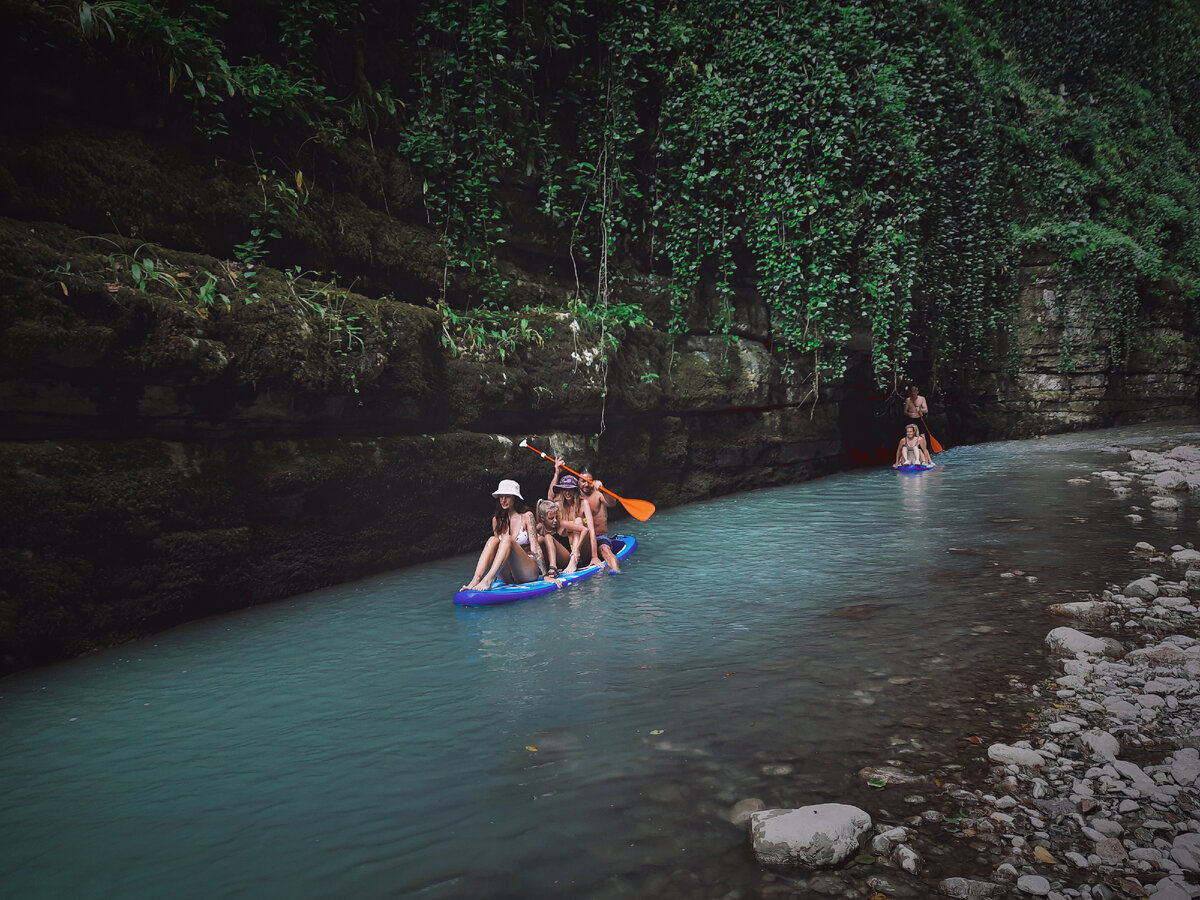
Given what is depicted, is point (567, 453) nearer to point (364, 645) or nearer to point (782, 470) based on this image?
point (364, 645)

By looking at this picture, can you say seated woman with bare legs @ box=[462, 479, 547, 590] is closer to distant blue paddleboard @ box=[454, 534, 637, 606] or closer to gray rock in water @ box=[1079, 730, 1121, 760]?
distant blue paddleboard @ box=[454, 534, 637, 606]

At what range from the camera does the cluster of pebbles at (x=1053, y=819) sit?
1975 millimetres

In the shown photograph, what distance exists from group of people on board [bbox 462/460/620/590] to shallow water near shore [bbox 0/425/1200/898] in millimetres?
431

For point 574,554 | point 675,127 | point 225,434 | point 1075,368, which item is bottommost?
point 574,554

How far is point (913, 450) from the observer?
46.2 feet

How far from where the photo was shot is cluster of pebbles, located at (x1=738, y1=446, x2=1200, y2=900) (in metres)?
1.97

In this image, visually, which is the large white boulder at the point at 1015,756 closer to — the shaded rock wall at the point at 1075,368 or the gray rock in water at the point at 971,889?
the gray rock in water at the point at 971,889

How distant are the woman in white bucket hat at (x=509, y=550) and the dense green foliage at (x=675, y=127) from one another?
3355 millimetres

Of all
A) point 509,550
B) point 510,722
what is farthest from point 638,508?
point 510,722

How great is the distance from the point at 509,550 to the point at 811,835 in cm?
439

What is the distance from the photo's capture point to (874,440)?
1565 cm

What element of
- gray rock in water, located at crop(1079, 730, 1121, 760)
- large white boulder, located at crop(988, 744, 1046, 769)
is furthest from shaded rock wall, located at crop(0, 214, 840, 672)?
gray rock in water, located at crop(1079, 730, 1121, 760)

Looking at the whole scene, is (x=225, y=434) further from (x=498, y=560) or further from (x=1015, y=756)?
(x=1015, y=756)

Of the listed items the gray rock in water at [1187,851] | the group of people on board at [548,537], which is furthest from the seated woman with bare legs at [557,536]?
the gray rock in water at [1187,851]
